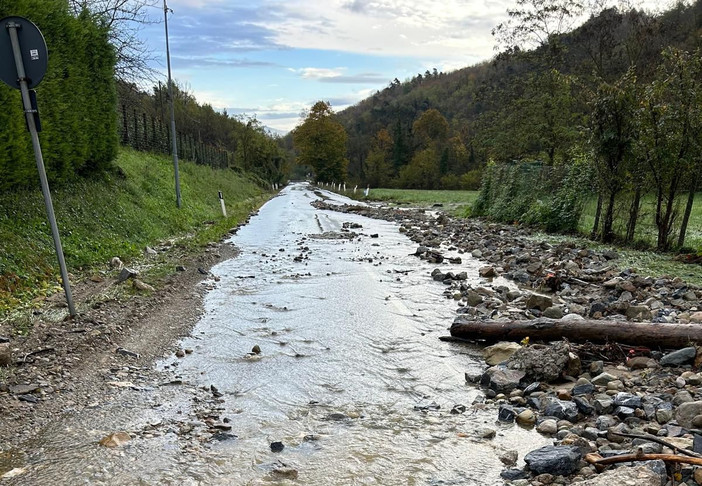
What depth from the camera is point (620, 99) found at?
1362cm

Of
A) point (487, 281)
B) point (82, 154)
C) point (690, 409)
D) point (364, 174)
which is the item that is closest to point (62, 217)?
point (82, 154)

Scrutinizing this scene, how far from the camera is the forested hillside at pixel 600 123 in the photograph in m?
12.2

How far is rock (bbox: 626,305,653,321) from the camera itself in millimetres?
7184

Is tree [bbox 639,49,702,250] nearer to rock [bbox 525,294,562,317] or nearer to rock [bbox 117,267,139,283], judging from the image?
rock [bbox 525,294,562,317]

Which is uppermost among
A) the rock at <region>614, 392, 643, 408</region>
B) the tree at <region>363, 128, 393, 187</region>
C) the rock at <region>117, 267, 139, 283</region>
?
the rock at <region>614, 392, 643, 408</region>

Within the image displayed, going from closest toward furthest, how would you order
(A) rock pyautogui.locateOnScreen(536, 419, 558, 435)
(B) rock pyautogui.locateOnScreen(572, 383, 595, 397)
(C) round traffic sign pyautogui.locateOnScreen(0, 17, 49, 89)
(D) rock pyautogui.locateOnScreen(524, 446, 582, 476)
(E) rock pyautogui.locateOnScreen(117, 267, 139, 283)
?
1. (D) rock pyautogui.locateOnScreen(524, 446, 582, 476)
2. (A) rock pyautogui.locateOnScreen(536, 419, 558, 435)
3. (B) rock pyautogui.locateOnScreen(572, 383, 595, 397)
4. (C) round traffic sign pyautogui.locateOnScreen(0, 17, 49, 89)
5. (E) rock pyautogui.locateOnScreen(117, 267, 139, 283)

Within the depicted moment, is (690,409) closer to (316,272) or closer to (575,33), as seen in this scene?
(316,272)

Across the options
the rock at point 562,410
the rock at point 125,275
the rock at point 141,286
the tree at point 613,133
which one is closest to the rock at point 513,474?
the rock at point 562,410

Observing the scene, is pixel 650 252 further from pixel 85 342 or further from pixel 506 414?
pixel 85 342

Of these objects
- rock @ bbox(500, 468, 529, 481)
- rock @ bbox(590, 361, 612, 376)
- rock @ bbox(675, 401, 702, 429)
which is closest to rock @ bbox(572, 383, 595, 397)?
rock @ bbox(590, 361, 612, 376)

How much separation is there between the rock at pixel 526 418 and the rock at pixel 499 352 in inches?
53.5

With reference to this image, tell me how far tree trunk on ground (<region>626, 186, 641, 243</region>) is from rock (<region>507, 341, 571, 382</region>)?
9.53 meters

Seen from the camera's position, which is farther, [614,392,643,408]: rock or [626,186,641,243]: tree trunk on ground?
[626,186,641,243]: tree trunk on ground

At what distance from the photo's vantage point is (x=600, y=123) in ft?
46.4
